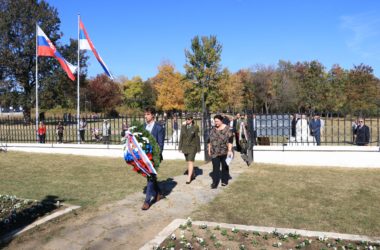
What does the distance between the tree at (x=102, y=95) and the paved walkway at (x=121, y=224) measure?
2246 inches

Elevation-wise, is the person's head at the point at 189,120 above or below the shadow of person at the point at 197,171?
above

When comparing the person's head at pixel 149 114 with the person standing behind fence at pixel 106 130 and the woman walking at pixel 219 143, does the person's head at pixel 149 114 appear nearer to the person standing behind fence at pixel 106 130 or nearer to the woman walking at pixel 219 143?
the woman walking at pixel 219 143

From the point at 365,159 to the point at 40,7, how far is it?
138 feet

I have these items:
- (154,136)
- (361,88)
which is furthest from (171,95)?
(154,136)

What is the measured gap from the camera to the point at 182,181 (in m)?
9.11

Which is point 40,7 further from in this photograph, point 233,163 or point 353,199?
point 353,199

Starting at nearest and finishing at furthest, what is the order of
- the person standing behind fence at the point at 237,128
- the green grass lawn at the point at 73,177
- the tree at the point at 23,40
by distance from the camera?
the green grass lawn at the point at 73,177, the person standing behind fence at the point at 237,128, the tree at the point at 23,40

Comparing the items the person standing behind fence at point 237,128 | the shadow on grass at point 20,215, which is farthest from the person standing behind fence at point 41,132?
the shadow on grass at point 20,215

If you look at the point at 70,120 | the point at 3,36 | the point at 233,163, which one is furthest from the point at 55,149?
the point at 3,36

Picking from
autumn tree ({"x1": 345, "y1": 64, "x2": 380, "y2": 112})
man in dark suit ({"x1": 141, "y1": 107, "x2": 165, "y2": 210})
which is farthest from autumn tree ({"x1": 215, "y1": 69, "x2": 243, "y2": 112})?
man in dark suit ({"x1": 141, "y1": 107, "x2": 165, "y2": 210})

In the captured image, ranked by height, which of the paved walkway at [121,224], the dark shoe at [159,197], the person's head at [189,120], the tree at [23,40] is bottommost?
the paved walkway at [121,224]

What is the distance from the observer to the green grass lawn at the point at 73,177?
7805 mm

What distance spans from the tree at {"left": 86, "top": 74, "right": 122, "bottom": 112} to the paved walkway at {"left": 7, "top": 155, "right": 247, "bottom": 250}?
187 ft

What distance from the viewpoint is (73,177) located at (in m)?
9.97
